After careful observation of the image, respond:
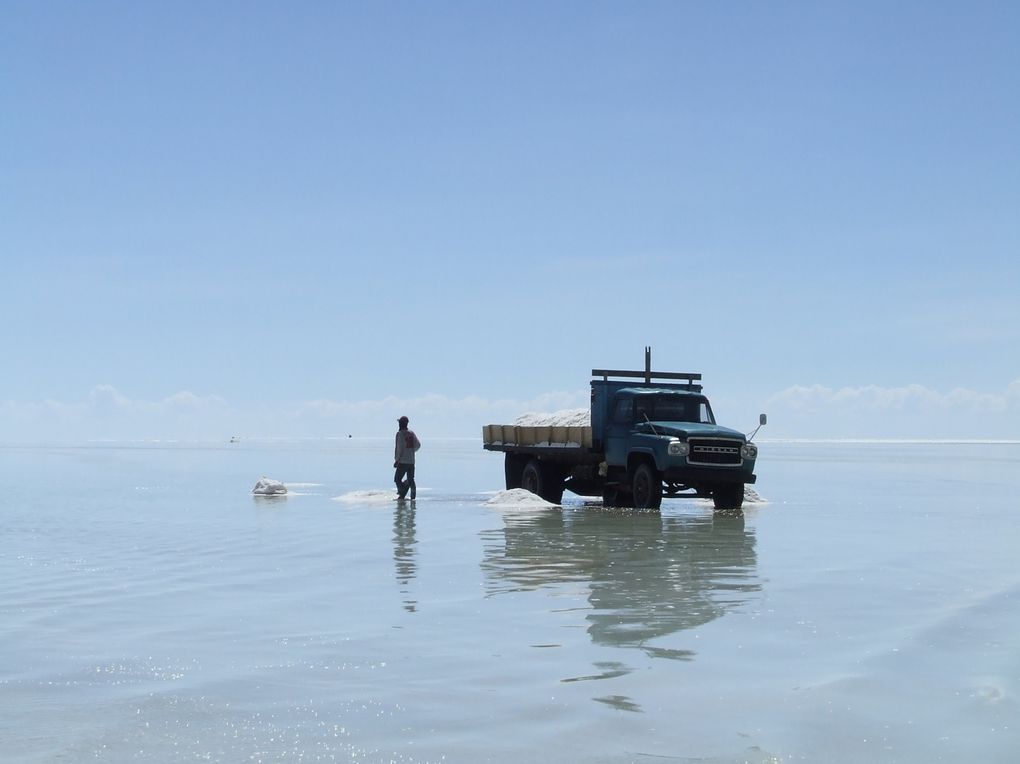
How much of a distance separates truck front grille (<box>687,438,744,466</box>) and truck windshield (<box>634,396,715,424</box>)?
4.66ft

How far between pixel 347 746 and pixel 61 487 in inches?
1319

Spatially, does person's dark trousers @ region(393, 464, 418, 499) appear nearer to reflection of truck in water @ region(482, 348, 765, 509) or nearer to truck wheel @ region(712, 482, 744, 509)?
reflection of truck in water @ region(482, 348, 765, 509)

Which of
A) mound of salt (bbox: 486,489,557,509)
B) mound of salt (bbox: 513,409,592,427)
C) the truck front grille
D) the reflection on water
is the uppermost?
mound of salt (bbox: 513,409,592,427)

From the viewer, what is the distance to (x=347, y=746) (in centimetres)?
597

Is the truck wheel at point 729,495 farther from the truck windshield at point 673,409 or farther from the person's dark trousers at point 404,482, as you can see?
the person's dark trousers at point 404,482

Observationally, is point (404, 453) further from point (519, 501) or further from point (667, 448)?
point (667, 448)

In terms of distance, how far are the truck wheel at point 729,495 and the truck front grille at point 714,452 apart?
888 millimetres

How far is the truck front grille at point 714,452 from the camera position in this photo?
24.2 m

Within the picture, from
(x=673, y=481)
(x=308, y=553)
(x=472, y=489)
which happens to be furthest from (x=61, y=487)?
(x=308, y=553)

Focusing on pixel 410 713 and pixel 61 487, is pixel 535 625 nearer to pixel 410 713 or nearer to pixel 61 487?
pixel 410 713

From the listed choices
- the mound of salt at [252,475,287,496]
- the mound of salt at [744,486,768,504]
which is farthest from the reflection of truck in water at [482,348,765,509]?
the mound of salt at [252,475,287,496]

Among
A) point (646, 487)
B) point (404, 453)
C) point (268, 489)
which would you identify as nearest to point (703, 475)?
point (646, 487)

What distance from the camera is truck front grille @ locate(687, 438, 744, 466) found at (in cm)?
2419

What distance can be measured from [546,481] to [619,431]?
10.0 ft
